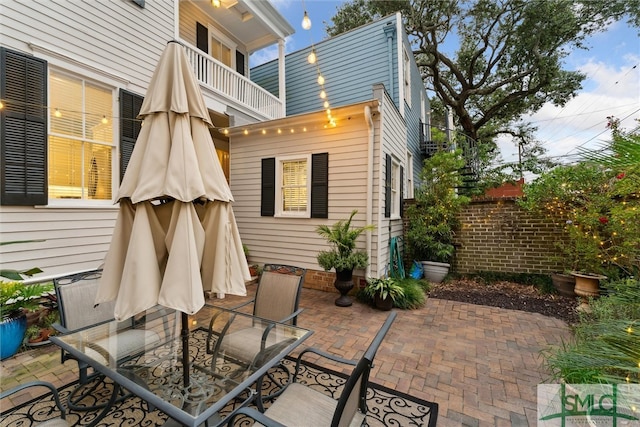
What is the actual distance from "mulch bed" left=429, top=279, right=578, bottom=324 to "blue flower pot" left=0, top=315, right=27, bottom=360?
5935 millimetres

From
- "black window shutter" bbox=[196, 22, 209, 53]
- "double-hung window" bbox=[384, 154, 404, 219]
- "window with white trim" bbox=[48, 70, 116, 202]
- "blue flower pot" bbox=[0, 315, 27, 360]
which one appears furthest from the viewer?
"black window shutter" bbox=[196, 22, 209, 53]

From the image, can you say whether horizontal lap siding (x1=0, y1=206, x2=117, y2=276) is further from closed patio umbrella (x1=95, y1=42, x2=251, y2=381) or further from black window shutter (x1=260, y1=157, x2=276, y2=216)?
black window shutter (x1=260, y1=157, x2=276, y2=216)

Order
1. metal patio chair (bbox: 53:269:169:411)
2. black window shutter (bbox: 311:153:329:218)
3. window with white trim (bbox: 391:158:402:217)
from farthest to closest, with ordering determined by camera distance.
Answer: window with white trim (bbox: 391:158:402:217)
black window shutter (bbox: 311:153:329:218)
metal patio chair (bbox: 53:269:169:411)

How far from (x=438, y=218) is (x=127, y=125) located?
6.44 m

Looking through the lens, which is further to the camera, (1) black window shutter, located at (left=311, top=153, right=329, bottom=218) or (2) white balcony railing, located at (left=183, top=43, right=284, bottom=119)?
(2) white balcony railing, located at (left=183, top=43, right=284, bottom=119)

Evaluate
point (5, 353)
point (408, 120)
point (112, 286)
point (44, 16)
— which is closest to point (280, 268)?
point (112, 286)

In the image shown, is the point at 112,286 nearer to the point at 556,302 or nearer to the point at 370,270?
the point at 370,270

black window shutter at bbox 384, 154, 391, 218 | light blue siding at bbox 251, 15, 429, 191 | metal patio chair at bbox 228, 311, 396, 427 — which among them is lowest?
metal patio chair at bbox 228, 311, 396, 427

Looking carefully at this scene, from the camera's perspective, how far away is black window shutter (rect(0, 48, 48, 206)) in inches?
123

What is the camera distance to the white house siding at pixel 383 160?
15.7 feet

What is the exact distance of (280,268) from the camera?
3.16 metres

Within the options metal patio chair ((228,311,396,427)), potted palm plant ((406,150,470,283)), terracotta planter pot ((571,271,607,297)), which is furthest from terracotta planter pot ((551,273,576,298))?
metal patio chair ((228,311,396,427))

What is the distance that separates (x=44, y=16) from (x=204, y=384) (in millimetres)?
5108

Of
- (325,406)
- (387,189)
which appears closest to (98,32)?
(387,189)
